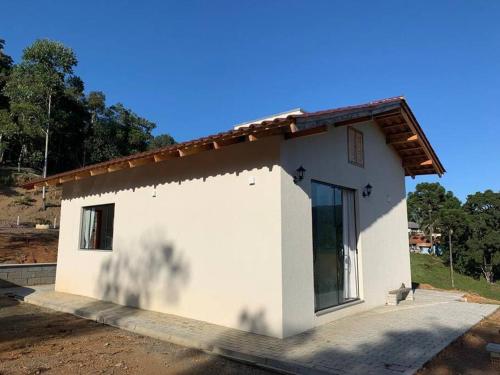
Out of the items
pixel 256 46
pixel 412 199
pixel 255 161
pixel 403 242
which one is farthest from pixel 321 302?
pixel 412 199

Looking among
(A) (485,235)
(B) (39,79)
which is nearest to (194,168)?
(B) (39,79)

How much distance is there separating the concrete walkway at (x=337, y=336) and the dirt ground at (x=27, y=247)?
6.35m

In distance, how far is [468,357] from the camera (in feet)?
17.3

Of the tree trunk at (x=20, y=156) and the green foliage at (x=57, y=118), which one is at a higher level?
the green foliage at (x=57, y=118)

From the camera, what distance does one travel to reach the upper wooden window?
8.40m

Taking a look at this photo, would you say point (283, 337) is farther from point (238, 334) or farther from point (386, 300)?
point (386, 300)

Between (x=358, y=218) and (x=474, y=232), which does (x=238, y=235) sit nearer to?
(x=358, y=218)

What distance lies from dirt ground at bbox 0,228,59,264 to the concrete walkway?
6348mm

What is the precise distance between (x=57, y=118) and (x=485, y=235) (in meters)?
48.7

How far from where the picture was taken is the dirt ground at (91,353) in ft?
15.3

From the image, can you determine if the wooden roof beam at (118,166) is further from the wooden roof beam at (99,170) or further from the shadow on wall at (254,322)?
the shadow on wall at (254,322)

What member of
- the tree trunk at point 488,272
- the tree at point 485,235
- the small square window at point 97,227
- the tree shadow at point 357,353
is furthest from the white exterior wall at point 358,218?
the tree trunk at point 488,272

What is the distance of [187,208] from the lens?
296 inches

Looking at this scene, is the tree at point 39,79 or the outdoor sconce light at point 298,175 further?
the tree at point 39,79
